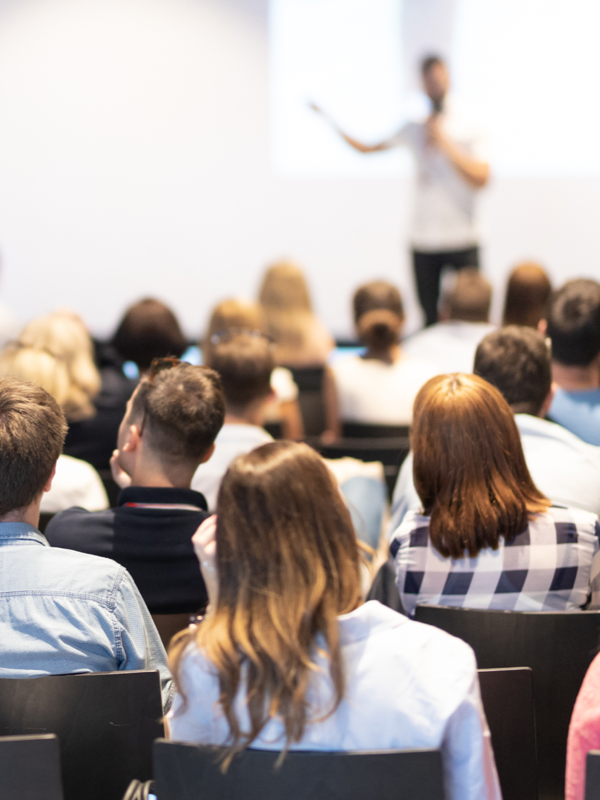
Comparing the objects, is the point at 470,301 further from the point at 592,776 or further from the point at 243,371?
the point at 592,776

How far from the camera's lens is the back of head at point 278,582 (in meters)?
1.05

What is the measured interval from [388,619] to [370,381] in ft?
7.67

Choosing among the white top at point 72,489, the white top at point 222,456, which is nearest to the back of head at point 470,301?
the white top at point 222,456

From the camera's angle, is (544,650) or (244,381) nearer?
(544,650)

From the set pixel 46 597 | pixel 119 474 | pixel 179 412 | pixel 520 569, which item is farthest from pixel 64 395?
pixel 520 569

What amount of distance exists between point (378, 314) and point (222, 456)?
125cm

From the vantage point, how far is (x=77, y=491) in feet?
7.67

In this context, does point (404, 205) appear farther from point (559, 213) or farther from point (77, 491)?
point (77, 491)

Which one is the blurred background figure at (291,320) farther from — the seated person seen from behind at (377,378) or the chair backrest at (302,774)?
the chair backrest at (302,774)

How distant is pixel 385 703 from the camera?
1.06m

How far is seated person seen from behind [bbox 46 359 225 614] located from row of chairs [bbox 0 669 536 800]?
454mm

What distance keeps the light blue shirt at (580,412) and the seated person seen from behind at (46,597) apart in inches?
64.7

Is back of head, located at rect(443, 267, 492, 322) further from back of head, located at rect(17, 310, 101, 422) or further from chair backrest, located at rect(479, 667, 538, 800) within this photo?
chair backrest, located at rect(479, 667, 538, 800)

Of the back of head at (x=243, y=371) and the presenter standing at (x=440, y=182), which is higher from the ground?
the presenter standing at (x=440, y=182)
